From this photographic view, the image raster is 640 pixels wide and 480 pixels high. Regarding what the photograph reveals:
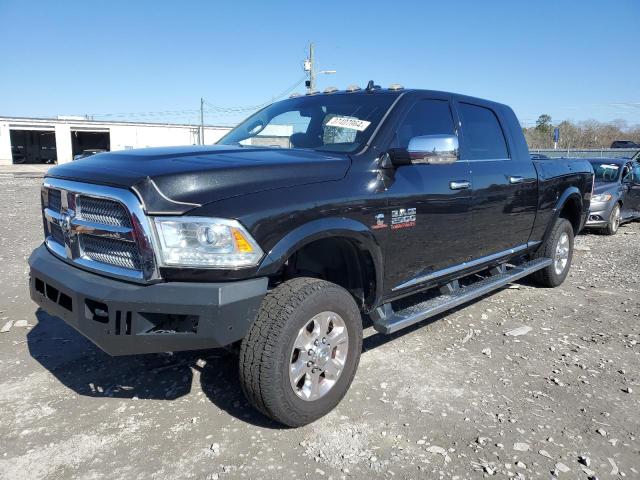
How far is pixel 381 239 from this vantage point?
3.24 m

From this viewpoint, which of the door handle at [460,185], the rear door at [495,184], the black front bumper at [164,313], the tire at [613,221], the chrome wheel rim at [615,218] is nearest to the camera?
the black front bumper at [164,313]

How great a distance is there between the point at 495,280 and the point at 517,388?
142 centimetres

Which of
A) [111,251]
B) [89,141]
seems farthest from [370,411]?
[89,141]

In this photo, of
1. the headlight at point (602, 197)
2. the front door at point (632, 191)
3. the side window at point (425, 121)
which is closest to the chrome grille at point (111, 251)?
the side window at point (425, 121)

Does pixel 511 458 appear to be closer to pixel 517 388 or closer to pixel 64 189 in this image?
pixel 517 388

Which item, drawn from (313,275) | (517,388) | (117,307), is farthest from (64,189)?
(517,388)

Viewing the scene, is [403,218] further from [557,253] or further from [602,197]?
[602,197]

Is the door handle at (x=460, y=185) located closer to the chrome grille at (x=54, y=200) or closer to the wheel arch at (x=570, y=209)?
the wheel arch at (x=570, y=209)

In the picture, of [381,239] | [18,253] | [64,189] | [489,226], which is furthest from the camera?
[18,253]

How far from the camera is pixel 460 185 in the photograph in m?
3.91

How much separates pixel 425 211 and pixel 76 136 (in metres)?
56.6

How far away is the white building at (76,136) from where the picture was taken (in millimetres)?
44750

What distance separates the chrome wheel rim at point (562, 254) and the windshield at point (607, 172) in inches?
232

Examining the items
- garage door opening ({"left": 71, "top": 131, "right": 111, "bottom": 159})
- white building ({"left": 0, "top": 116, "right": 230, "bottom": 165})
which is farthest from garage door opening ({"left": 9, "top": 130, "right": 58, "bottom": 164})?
garage door opening ({"left": 71, "top": 131, "right": 111, "bottom": 159})
